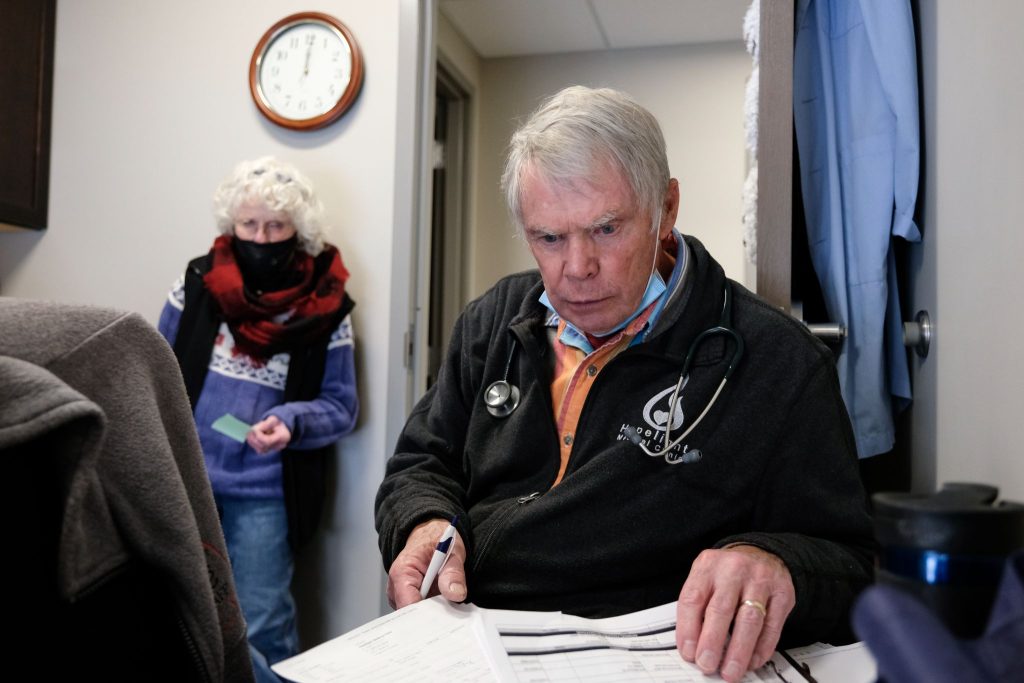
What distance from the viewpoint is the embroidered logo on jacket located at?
A: 104 centimetres

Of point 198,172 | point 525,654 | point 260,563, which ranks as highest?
point 198,172

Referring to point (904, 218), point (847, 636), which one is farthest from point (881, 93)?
point (847, 636)

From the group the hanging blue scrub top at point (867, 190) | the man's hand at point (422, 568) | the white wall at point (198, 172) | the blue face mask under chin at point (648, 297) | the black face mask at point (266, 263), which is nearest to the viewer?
the man's hand at point (422, 568)

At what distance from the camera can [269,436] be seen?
7.18 ft

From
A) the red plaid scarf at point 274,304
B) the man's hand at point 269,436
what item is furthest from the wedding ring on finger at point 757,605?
the red plaid scarf at point 274,304

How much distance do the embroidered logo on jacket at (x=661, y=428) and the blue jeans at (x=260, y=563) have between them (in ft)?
4.84

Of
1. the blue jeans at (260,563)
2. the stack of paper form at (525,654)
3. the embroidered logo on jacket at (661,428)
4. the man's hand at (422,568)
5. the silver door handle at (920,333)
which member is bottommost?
the blue jeans at (260,563)

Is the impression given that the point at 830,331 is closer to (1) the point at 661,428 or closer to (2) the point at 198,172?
(1) the point at 661,428

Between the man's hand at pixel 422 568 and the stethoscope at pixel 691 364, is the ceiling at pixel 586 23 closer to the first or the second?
the stethoscope at pixel 691 364

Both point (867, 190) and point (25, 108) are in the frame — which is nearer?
point (867, 190)

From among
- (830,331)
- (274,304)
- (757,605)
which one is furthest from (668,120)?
(757,605)

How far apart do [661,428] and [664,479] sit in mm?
63

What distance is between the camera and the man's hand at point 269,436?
218 cm

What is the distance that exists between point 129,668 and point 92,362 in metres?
0.21
